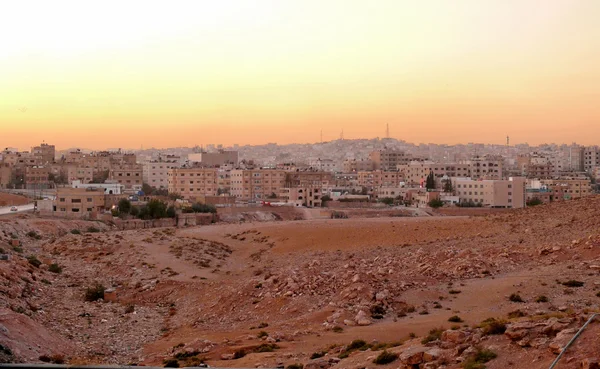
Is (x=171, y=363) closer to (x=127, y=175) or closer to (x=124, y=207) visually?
(x=124, y=207)

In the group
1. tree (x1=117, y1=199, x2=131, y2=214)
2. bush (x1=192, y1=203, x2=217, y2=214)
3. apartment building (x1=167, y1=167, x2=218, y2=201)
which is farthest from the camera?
apartment building (x1=167, y1=167, x2=218, y2=201)

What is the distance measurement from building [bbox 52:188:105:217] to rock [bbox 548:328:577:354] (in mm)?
52297

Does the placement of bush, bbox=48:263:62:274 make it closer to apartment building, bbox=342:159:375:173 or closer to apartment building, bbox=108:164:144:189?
apartment building, bbox=108:164:144:189

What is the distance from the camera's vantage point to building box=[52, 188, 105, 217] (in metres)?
59.7

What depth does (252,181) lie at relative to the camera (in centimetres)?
9862

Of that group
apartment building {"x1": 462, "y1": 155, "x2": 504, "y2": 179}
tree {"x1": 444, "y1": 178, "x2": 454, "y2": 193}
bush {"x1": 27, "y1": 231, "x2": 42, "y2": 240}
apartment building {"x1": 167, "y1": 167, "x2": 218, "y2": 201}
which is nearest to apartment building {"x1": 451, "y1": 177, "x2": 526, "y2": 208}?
tree {"x1": 444, "y1": 178, "x2": 454, "y2": 193}

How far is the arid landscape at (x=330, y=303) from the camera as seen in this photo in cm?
1222

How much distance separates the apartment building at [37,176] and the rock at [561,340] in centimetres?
9833

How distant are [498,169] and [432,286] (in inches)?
3619

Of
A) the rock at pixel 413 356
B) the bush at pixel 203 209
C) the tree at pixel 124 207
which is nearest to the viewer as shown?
the rock at pixel 413 356

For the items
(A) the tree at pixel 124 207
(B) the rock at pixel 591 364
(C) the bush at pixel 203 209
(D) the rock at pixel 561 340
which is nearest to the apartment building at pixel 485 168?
(C) the bush at pixel 203 209

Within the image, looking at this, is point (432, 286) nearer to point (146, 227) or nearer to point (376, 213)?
point (146, 227)

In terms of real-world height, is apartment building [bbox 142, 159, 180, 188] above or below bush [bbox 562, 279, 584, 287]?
above

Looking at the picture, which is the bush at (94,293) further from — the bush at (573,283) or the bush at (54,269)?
the bush at (573,283)
